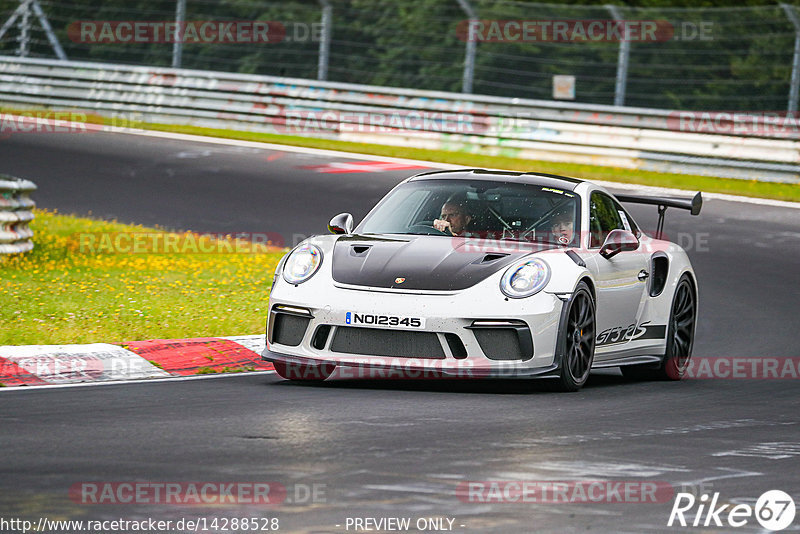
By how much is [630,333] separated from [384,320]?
211cm

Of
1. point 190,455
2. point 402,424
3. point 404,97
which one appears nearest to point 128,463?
point 190,455

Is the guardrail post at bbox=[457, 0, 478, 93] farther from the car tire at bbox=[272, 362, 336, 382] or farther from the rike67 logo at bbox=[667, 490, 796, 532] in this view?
the rike67 logo at bbox=[667, 490, 796, 532]

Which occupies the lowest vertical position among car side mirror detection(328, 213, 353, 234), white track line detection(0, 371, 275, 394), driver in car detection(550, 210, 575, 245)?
white track line detection(0, 371, 275, 394)

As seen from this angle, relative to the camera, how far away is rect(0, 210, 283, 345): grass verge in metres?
10.0

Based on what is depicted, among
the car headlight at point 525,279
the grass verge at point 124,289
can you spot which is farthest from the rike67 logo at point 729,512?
the grass verge at point 124,289

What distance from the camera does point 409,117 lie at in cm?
2314

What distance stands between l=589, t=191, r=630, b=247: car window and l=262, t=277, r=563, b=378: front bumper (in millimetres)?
1236

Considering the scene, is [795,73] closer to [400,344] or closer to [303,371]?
[303,371]

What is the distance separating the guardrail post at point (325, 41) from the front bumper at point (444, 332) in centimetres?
1610

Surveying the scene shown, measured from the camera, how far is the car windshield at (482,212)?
30.4ft

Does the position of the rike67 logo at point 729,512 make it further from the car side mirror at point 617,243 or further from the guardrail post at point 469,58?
the guardrail post at point 469,58

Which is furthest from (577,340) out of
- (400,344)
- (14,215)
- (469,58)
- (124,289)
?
(469,58)

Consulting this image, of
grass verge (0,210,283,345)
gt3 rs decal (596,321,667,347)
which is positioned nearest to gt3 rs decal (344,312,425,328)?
gt3 rs decal (596,321,667,347)

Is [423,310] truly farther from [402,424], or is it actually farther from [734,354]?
[734,354]
